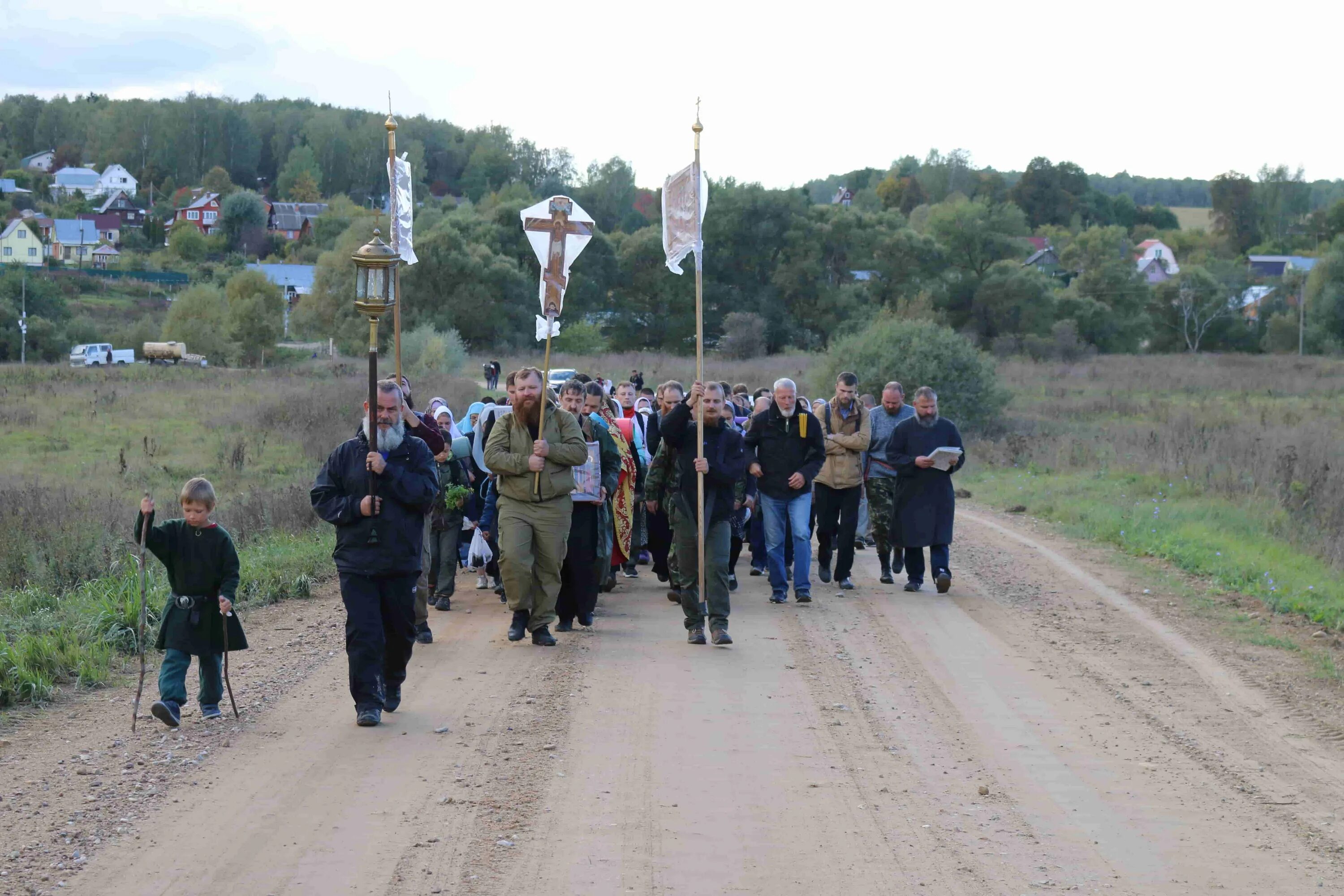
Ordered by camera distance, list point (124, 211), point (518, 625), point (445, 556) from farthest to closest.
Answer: point (124, 211)
point (445, 556)
point (518, 625)

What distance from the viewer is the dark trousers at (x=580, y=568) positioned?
35.6ft

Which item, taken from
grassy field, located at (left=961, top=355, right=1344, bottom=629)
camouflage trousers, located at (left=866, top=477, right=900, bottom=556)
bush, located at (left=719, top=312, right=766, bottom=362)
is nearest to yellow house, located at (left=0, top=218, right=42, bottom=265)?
bush, located at (left=719, top=312, right=766, bottom=362)

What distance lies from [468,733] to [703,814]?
193 centimetres

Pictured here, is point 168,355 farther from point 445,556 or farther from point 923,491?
point 923,491

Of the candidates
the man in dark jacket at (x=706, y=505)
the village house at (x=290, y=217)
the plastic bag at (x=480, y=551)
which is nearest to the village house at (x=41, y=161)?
the village house at (x=290, y=217)

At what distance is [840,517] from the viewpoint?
1371 centimetres

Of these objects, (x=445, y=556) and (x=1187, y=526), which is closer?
(x=445, y=556)

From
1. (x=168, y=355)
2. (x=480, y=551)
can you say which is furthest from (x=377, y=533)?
(x=168, y=355)

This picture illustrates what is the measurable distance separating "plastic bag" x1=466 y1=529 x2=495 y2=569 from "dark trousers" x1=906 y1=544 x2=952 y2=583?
4.16m

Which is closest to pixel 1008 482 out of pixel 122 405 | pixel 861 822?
pixel 861 822

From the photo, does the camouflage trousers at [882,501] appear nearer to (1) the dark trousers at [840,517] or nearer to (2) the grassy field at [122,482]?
(1) the dark trousers at [840,517]

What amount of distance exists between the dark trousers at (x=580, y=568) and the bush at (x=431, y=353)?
41.2 meters

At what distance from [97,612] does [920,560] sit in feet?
25.0

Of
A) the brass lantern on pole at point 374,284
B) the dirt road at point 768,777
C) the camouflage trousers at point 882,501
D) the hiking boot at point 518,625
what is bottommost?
the dirt road at point 768,777
